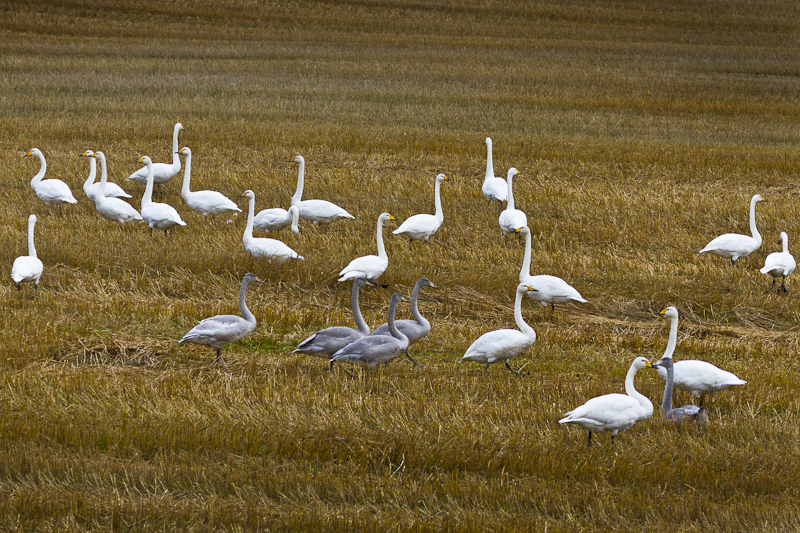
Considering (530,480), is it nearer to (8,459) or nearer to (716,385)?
(716,385)

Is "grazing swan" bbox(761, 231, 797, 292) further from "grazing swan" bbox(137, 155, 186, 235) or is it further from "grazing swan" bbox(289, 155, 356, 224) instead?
"grazing swan" bbox(137, 155, 186, 235)

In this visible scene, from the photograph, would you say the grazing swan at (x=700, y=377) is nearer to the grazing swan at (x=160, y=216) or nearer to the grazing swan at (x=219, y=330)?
the grazing swan at (x=219, y=330)

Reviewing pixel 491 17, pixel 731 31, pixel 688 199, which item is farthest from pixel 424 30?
pixel 688 199

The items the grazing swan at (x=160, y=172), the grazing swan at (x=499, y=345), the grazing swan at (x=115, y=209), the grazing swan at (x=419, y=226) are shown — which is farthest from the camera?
the grazing swan at (x=160, y=172)

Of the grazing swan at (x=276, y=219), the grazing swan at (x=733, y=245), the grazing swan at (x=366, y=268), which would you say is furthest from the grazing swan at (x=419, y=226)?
the grazing swan at (x=733, y=245)

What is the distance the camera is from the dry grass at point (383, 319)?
4.98 meters

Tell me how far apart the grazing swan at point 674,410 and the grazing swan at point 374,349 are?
206cm

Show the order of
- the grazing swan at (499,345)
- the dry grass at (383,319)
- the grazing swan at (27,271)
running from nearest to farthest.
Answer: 1. the dry grass at (383,319)
2. the grazing swan at (499,345)
3. the grazing swan at (27,271)

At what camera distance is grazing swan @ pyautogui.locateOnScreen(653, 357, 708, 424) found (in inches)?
234

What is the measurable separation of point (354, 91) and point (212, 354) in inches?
783

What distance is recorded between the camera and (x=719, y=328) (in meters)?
9.22

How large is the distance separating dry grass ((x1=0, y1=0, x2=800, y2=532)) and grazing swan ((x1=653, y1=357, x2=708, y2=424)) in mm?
121

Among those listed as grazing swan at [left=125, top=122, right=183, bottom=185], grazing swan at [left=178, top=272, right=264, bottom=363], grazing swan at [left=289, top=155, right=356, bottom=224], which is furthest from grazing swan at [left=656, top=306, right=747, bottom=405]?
grazing swan at [left=125, top=122, right=183, bottom=185]

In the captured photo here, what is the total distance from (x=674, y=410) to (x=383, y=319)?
364cm
